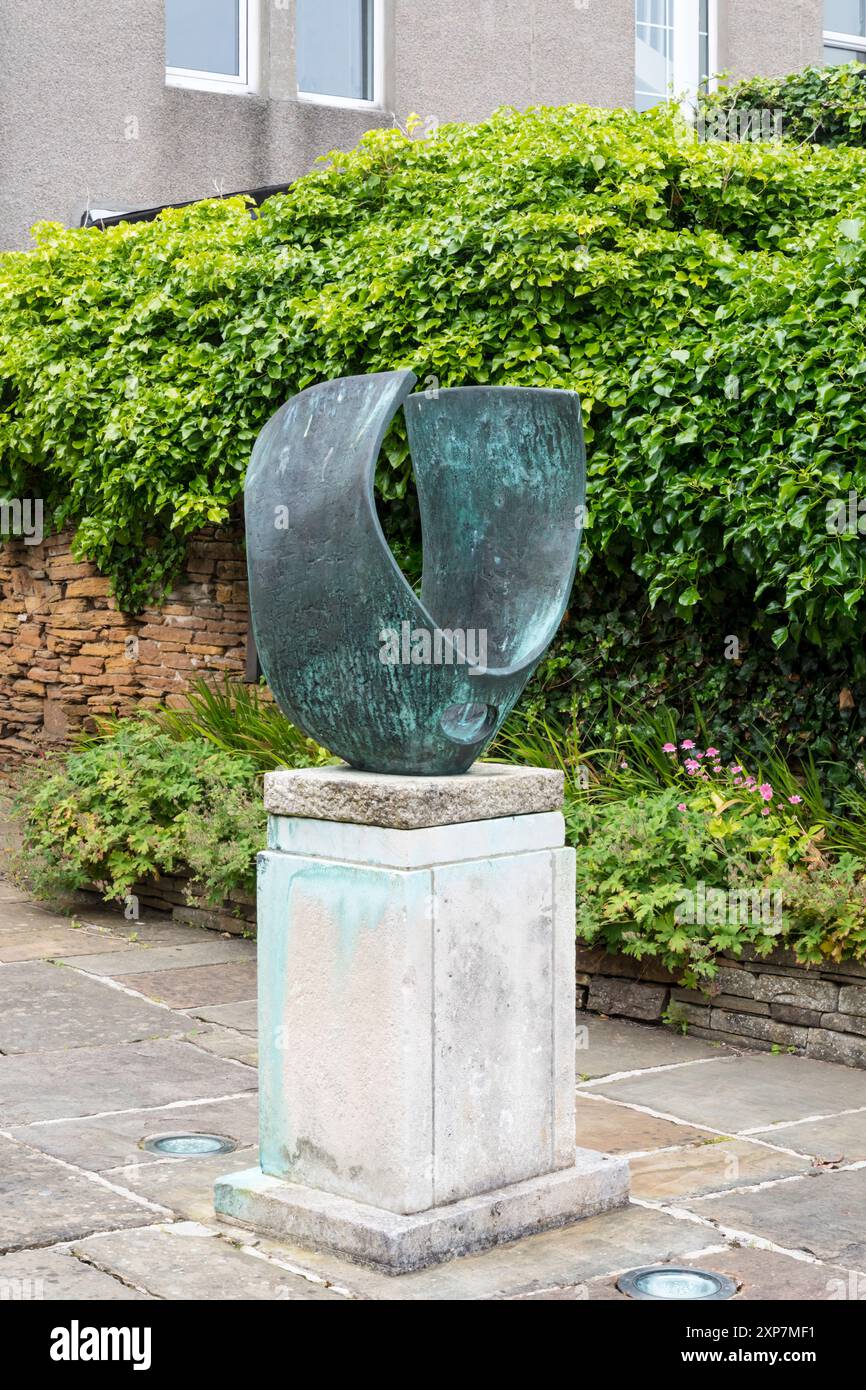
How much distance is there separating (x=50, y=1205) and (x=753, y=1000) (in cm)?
288

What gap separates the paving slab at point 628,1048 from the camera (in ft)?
18.8

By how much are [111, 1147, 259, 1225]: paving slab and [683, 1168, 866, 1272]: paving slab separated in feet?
4.41

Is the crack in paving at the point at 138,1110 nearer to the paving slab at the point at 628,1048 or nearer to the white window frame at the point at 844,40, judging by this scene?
the paving slab at the point at 628,1048

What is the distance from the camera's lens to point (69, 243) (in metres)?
10.3

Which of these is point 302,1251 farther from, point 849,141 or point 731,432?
point 849,141

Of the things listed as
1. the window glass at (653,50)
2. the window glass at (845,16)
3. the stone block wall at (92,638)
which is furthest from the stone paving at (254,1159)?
the window glass at (845,16)

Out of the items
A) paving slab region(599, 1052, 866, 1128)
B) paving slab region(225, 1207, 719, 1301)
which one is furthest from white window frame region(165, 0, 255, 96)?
paving slab region(225, 1207, 719, 1301)

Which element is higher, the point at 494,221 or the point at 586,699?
the point at 494,221

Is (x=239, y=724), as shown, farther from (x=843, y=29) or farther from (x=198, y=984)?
(x=843, y=29)

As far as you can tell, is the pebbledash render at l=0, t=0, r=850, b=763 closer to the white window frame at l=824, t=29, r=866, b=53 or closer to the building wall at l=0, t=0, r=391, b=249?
the building wall at l=0, t=0, r=391, b=249

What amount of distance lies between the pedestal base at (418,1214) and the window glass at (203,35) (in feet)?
35.6

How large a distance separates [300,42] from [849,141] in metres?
5.04

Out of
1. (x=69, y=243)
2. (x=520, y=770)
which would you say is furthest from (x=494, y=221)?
(x=520, y=770)

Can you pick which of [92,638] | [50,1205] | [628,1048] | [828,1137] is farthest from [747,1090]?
[92,638]
